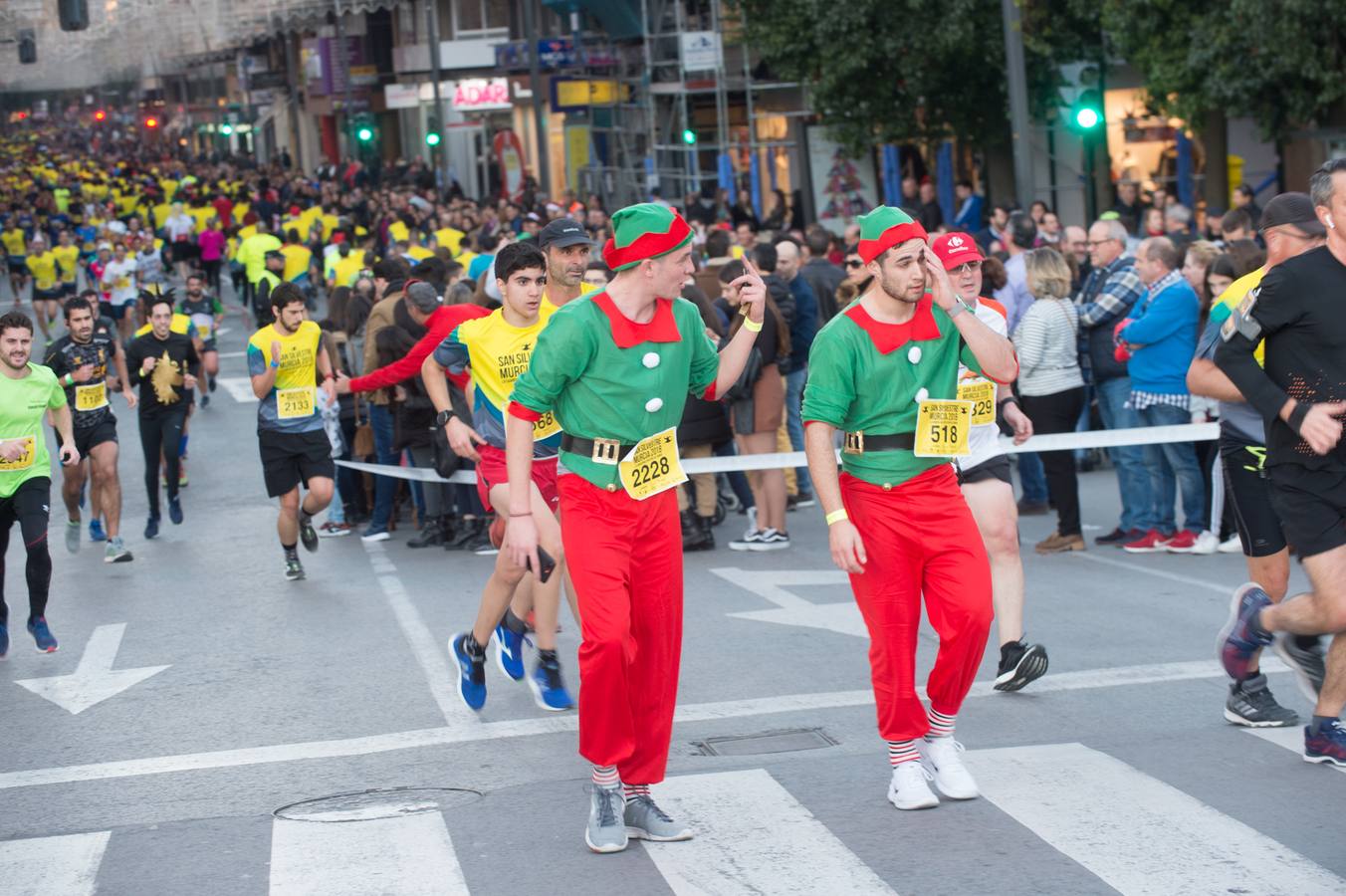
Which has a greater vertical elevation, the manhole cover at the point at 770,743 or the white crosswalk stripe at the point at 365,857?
the white crosswalk stripe at the point at 365,857

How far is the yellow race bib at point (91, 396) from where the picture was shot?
44.9ft

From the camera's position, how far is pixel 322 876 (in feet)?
19.1

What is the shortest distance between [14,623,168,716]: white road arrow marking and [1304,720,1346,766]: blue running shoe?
18.1 ft

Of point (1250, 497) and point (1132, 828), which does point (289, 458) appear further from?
point (1132, 828)

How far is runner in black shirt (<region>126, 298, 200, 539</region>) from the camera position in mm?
15297

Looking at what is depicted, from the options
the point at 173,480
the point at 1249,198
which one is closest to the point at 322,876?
the point at 173,480

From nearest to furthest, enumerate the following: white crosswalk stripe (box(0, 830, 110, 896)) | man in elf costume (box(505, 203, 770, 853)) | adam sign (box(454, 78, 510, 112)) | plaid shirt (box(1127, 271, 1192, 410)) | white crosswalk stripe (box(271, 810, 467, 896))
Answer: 1. white crosswalk stripe (box(271, 810, 467, 896))
2. white crosswalk stripe (box(0, 830, 110, 896))
3. man in elf costume (box(505, 203, 770, 853))
4. plaid shirt (box(1127, 271, 1192, 410))
5. adam sign (box(454, 78, 510, 112))

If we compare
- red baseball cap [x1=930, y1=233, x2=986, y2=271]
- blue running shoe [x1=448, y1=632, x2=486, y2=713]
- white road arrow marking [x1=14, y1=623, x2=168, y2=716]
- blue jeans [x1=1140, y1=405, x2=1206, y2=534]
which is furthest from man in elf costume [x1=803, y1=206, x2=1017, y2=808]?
blue jeans [x1=1140, y1=405, x2=1206, y2=534]

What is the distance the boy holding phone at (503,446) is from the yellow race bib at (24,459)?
2.91 meters

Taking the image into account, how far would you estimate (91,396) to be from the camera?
45.1 ft

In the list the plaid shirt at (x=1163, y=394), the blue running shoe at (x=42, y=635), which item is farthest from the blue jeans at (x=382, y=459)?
the plaid shirt at (x=1163, y=394)

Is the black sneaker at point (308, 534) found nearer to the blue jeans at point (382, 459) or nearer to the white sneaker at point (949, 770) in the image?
the blue jeans at point (382, 459)

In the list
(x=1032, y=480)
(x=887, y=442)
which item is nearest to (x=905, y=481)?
(x=887, y=442)

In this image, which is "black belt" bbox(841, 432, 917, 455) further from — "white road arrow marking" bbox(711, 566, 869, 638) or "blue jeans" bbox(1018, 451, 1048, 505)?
"blue jeans" bbox(1018, 451, 1048, 505)
